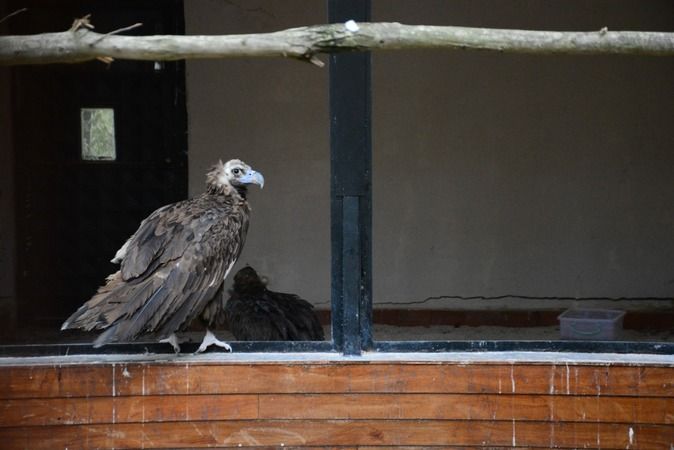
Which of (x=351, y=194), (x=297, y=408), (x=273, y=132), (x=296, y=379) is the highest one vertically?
(x=273, y=132)

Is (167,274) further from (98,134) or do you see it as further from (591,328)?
(98,134)

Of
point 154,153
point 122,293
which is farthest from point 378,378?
point 154,153

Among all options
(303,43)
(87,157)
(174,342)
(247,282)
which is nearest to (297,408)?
(174,342)

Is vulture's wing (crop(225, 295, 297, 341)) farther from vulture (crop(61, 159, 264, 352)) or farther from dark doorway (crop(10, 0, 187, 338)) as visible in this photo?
dark doorway (crop(10, 0, 187, 338))

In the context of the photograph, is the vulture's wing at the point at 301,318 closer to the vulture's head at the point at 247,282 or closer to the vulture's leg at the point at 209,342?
the vulture's head at the point at 247,282

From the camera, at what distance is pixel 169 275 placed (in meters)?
4.77

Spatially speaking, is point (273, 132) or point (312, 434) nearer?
point (312, 434)

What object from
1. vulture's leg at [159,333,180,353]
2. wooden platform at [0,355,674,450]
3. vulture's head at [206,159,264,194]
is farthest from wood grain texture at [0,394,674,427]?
vulture's head at [206,159,264,194]

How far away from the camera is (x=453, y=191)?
771cm

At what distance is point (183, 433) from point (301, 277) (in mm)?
3155

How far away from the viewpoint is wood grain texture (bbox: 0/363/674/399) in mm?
4656

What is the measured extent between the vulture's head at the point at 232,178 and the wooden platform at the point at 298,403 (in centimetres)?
108

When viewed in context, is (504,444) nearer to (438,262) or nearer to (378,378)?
(378,378)

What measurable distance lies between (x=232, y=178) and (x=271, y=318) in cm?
95
